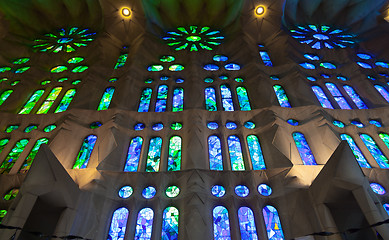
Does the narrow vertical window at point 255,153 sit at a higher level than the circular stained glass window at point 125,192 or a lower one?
higher

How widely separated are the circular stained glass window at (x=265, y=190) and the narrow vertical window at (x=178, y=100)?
5242mm

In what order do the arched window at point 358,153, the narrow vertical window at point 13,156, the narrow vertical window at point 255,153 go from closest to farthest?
1. the arched window at point 358,153
2. the narrow vertical window at point 255,153
3. the narrow vertical window at point 13,156

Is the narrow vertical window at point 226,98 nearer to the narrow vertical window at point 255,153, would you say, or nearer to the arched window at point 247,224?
the narrow vertical window at point 255,153

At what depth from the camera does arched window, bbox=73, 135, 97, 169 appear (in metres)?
10.4

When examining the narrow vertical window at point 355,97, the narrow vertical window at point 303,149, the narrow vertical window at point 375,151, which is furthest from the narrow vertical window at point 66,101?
the narrow vertical window at point 355,97

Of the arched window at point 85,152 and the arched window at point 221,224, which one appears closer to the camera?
the arched window at point 221,224

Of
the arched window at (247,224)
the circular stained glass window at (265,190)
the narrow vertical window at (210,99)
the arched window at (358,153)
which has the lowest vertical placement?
the arched window at (247,224)

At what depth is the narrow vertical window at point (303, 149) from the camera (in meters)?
10.2

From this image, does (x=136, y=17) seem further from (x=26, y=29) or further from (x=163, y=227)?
(x=163, y=227)

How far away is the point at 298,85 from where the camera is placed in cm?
1349

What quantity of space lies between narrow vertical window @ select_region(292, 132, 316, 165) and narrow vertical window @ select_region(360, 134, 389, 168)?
252cm

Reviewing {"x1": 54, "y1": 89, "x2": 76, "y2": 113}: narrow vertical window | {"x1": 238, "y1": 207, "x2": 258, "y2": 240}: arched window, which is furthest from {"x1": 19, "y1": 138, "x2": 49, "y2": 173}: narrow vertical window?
{"x1": 238, "y1": 207, "x2": 258, "y2": 240}: arched window

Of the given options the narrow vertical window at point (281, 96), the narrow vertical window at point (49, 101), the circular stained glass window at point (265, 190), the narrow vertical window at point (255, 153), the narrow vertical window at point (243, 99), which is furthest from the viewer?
the narrow vertical window at point (49, 101)

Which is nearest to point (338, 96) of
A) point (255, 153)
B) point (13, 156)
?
point (255, 153)
